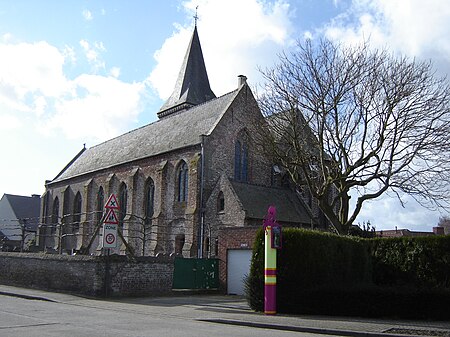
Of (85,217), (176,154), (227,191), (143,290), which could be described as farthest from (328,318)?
(85,217)

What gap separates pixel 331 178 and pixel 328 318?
34.5 feet

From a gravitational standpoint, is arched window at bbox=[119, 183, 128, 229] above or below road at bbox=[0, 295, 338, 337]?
above

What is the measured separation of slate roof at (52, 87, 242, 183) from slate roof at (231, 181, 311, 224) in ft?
17.3

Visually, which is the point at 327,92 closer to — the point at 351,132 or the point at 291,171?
the point at 351,132

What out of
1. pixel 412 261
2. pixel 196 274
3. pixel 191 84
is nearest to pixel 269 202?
pixel 196 274

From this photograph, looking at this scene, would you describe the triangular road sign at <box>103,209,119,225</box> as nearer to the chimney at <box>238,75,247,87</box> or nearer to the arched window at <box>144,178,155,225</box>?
the arched window at <box>144,178,155,225</box>

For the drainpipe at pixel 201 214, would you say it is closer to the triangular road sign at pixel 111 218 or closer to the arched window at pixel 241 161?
the arched window at pixel 241 161

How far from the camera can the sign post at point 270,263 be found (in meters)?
15.2

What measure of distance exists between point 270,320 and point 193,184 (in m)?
19.6

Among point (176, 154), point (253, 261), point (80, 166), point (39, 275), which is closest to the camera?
point (253, 261)

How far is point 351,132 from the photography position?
77.1ft

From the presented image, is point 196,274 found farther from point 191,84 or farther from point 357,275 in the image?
point 191,84

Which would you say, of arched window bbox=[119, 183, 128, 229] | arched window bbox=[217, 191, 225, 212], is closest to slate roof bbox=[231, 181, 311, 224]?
arched window bbox=[217, 191, 225, 212]

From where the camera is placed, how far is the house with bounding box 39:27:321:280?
30469 mm
